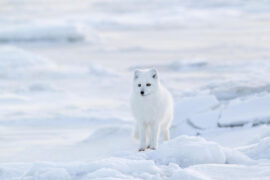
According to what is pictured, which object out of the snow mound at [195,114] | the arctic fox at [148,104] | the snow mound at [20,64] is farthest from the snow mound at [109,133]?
the snow mound at [20,64]

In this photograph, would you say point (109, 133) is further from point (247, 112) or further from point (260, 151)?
point (260, 151)

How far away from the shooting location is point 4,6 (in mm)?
34219

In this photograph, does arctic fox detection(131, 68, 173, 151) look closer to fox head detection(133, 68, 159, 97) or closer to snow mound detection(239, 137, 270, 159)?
fox head detection(133, 68, 159, 97)

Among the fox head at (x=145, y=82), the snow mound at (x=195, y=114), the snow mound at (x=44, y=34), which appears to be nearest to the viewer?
the fox head at (x=145, y=82)

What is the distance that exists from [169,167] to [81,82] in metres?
9.19

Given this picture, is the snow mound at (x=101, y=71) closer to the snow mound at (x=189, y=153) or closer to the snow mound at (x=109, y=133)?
the snow mound at (x=109, y=133)

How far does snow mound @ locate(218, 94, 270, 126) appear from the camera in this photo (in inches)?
231

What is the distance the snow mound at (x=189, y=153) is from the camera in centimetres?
351

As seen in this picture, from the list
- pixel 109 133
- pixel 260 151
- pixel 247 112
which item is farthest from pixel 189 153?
pixel 109 133

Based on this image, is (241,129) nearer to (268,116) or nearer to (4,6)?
(268,116)

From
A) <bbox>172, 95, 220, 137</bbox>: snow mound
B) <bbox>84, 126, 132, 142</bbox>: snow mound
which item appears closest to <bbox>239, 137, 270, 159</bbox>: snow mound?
<bbox>172, 95, 220, 137</bbox>: snow mound

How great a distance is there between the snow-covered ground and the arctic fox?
0.68 meters

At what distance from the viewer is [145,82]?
14.5ft

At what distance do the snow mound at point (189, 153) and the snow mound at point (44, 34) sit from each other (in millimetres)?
17043
